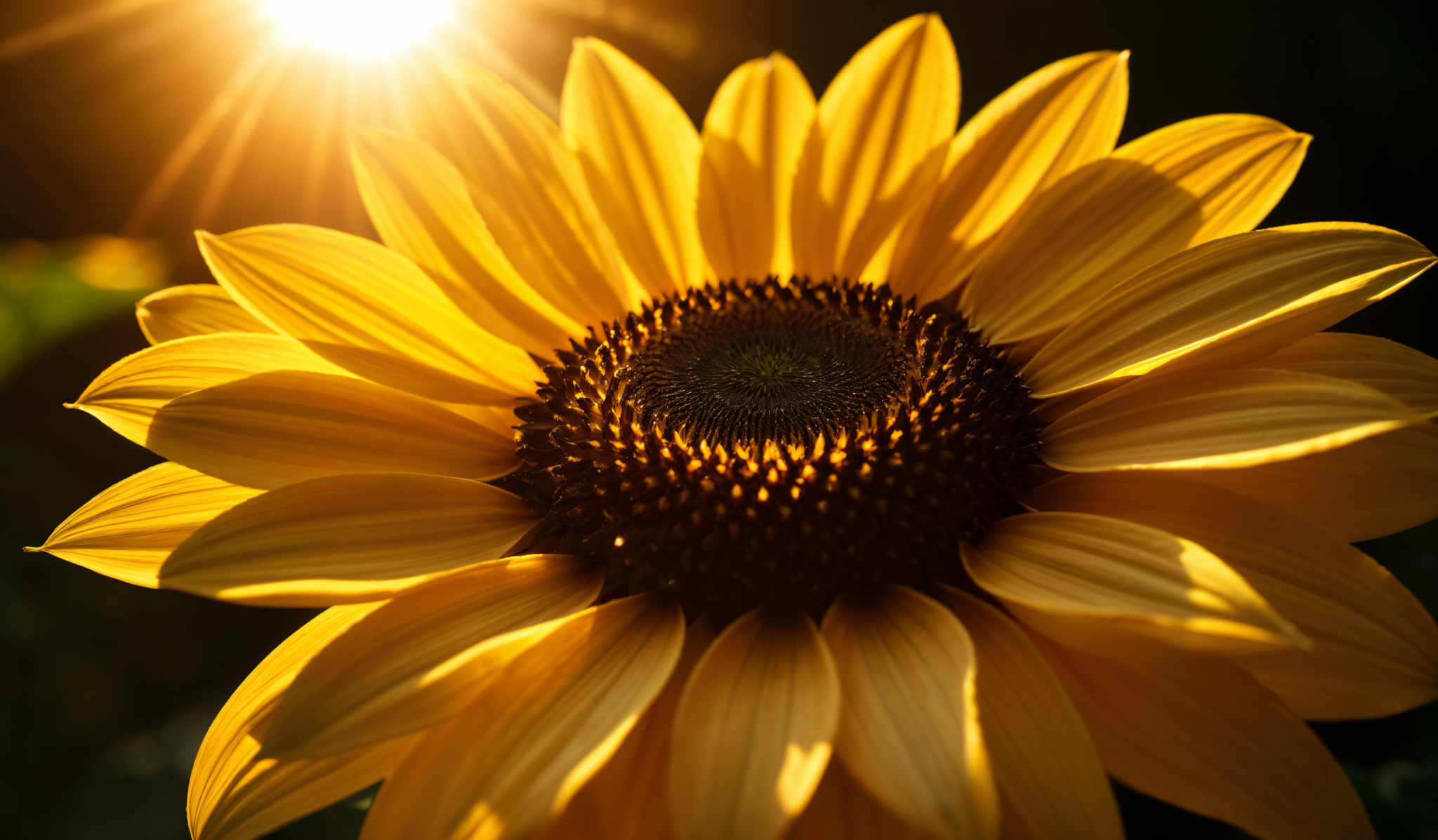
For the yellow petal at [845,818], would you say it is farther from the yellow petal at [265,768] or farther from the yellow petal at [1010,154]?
the yellow petal at [1010,154]

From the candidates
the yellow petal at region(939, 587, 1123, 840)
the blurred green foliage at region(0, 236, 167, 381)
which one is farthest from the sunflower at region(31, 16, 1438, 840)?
the blurred green foliage at region(0, 236, 167, 381)

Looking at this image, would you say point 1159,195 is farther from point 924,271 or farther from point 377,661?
point 377,661

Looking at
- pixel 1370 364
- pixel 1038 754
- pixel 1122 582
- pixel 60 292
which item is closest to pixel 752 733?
pixel 1038 754

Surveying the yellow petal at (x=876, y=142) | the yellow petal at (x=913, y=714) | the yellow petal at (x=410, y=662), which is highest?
the yellow petal at (x=876, y=142)

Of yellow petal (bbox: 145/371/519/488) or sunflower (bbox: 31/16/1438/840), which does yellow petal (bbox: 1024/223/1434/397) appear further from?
yellow petal (bbox: 145/371/519/488)

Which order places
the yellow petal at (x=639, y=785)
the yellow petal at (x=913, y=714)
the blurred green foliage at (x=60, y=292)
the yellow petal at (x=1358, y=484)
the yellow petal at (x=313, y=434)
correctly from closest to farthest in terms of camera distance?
the yellow petal at (x=913, y=714), the yellow petal at (x=639, y=785), the yellow petal at (x=1358, y=484), the yellow petal at (x=313, y=434), the blurred green foliage at (x=60, y=292)

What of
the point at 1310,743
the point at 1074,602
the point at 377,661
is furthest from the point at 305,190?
the point at 1310,743

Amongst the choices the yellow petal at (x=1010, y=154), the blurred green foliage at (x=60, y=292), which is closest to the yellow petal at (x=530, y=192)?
the yellow petal at (x=1010, y=154)

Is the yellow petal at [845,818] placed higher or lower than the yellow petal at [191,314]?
lower
